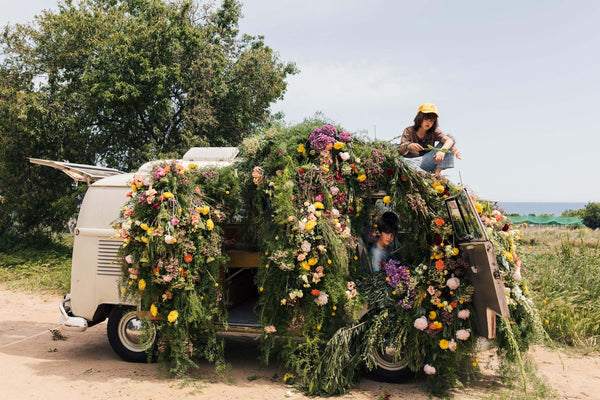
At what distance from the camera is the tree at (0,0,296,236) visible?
15398mm

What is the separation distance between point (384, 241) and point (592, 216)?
43.1 meters

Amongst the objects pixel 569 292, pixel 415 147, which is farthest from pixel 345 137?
pixel 569 292

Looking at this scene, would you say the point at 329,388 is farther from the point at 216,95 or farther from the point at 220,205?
the point at 216,95

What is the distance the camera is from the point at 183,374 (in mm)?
6141

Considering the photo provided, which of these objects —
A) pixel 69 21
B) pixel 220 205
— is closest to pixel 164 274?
pixel 220 205

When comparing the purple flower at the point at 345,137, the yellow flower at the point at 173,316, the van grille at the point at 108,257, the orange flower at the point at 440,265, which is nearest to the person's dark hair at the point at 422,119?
the purple flower at the point at 345,137

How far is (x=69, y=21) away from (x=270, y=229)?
1389 centimetres

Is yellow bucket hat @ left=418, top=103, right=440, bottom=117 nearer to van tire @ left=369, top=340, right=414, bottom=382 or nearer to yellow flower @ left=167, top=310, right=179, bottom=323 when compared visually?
van tire @ left=369, top=340, right=414, bottom=382

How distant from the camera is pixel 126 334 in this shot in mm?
6695

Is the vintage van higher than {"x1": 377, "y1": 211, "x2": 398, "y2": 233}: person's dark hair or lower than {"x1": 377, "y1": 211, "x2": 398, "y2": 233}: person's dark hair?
lower

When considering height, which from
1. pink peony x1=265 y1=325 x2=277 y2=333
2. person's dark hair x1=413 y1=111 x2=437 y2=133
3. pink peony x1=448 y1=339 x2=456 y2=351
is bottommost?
pink peony x1=448 y1=339 x2=456 y2=351

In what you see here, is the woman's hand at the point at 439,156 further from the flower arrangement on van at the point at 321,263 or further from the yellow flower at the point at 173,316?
the yellow flower at the point at 173,316

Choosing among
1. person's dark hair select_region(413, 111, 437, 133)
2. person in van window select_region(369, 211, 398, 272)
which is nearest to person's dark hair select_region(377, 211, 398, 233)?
person in van window select_region(369, 211, 398, 272)

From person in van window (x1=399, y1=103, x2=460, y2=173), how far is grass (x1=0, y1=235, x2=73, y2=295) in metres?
10.3
